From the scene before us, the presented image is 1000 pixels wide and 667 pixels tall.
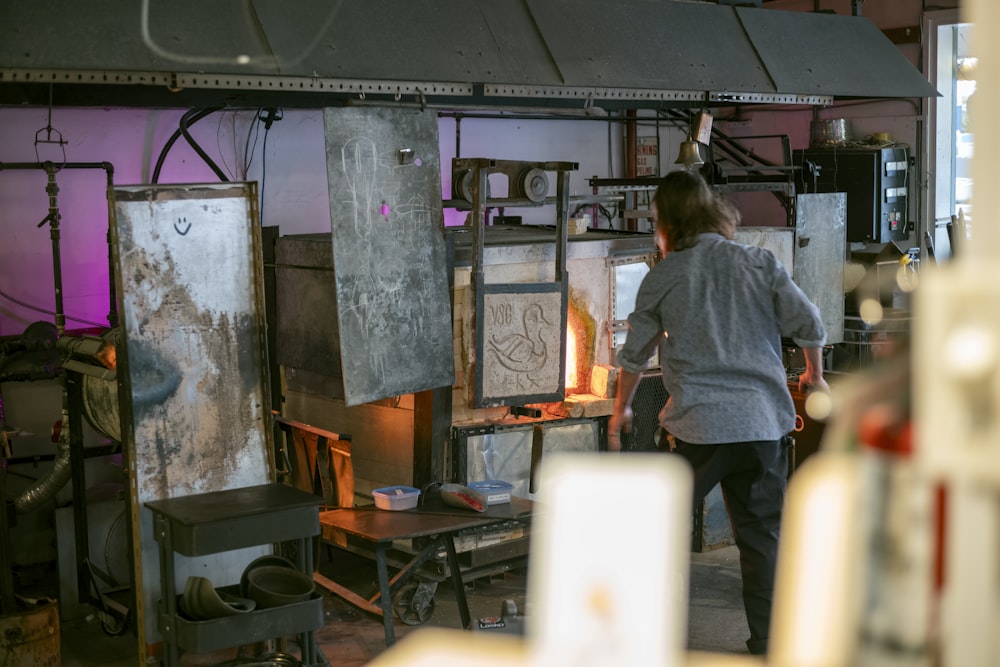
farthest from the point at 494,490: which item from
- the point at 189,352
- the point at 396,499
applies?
the point at 189,352

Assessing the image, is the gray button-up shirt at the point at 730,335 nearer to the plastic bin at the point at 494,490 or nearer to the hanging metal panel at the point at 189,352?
the plastic bin at the point at 494,490

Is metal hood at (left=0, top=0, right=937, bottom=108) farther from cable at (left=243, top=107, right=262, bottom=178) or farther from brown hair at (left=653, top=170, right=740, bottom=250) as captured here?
brown hair at (left=653, top=170, right=740, bottom=250)

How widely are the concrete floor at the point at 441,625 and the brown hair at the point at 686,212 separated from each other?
1858mm

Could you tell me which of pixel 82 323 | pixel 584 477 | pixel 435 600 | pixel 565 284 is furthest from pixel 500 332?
pixel 584 477

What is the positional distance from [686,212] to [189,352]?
1983 mm

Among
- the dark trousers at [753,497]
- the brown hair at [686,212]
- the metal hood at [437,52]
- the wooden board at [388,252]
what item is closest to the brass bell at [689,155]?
the metal hood at [437,52]

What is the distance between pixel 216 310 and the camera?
471cm

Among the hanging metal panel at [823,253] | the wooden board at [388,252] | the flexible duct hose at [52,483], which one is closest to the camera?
the wooden board at [388,252]

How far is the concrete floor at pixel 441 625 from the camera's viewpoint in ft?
17.2

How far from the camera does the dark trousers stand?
4305mm

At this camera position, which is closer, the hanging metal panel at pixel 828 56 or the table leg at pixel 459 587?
the table leg at pixel 459 587

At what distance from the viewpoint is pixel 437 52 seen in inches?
221

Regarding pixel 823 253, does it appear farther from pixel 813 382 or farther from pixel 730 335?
pixel 730 335

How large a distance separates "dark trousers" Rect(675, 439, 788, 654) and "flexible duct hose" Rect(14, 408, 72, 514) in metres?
2.84
